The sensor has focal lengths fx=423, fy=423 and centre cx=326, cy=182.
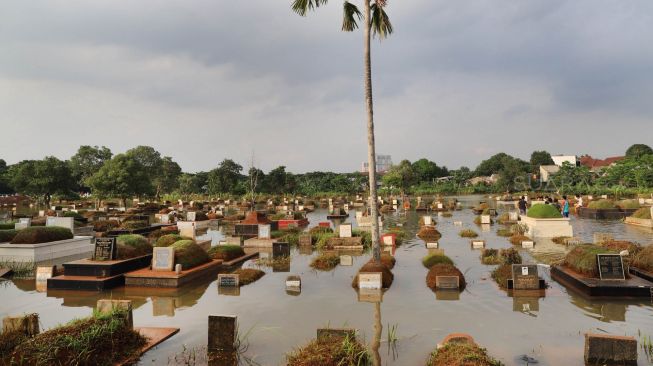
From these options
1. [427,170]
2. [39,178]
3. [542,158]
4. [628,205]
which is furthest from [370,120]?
[542,158]

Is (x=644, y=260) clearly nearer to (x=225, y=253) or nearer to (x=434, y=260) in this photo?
(x=434, y=260)

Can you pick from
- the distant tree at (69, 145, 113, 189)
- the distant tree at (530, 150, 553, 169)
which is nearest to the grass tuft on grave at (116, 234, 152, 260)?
the distant tree at (69, 145, 113, 189)

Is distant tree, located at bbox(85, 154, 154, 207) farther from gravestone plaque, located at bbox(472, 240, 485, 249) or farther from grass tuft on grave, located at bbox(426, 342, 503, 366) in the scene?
grass tuft on grave, located at bbox(426, 342, 503, 366)

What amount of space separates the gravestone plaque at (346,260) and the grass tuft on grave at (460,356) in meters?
10.4

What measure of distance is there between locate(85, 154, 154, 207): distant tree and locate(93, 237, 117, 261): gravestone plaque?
3742 centimetres

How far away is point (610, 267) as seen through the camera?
41.6ft

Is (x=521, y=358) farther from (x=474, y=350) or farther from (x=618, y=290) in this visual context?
(x=618, y=290)

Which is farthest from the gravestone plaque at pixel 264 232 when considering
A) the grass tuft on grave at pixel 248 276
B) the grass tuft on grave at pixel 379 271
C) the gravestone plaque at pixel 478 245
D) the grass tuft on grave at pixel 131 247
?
the gravestone plaque at pixel 478 245

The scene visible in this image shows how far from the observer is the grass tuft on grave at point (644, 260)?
13.7 m

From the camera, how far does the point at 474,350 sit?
6875 mm

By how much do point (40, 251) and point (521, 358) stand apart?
1997 centimetres

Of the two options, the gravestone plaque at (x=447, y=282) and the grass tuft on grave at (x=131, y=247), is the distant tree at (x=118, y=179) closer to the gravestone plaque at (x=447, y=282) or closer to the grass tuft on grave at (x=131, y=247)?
the grass tuft on grave at (x=131, y=247)

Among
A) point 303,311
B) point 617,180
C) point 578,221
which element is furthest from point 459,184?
point 303,311

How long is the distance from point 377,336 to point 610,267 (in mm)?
8272
